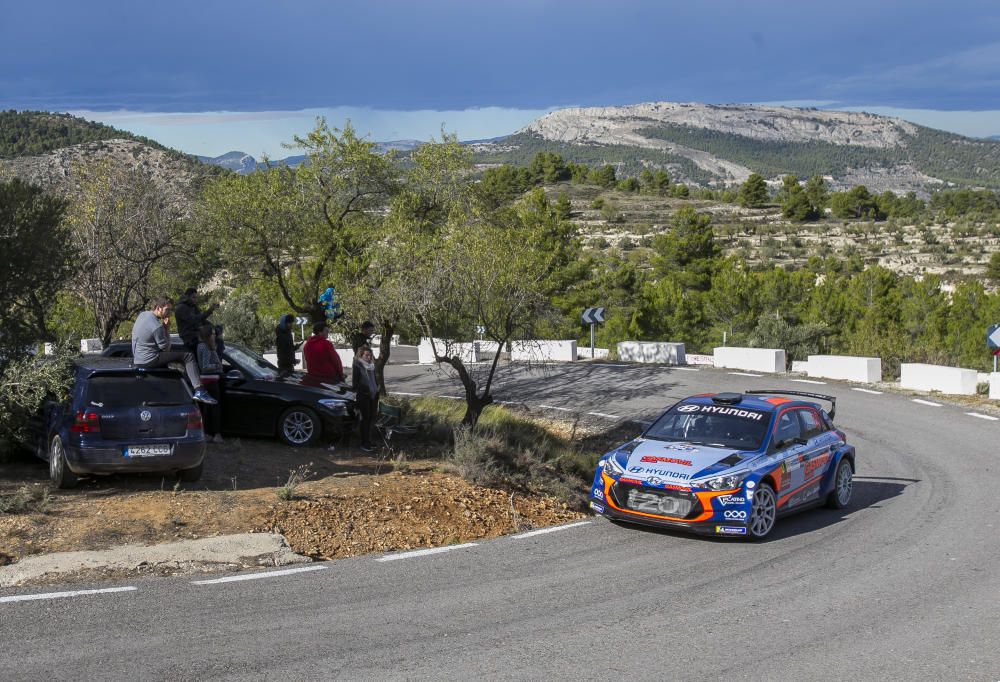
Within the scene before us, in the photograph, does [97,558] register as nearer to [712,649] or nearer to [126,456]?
[126,456]

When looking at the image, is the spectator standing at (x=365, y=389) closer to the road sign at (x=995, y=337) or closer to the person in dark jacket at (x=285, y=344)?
the person in dark jacket at (x=285, y=344)

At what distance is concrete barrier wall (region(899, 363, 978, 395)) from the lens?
2444cm

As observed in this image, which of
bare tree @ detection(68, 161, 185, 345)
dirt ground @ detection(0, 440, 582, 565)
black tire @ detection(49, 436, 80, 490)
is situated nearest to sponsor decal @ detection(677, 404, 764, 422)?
dirt ground @ detection(0, 440, 582, 565)

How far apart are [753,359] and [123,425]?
22316mm

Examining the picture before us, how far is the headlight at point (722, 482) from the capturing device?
1004 centimetres

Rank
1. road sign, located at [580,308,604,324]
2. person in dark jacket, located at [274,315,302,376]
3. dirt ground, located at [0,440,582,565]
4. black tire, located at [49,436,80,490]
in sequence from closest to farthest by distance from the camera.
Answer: dirt ground, located at [0,440,582,565] → black tire, located at [49,436,80,490] → person in dark jacket, located at [274,315,302,376] → road sign, located at [580,308,604,324]

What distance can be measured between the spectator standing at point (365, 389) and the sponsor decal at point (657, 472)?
5.05 m

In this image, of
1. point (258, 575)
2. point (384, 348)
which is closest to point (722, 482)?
point (258, 575)

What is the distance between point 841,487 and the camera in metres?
12.1

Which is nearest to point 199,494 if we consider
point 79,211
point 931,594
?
point 931,594

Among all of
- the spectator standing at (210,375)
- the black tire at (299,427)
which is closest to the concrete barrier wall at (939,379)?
the black tire at (299,427)

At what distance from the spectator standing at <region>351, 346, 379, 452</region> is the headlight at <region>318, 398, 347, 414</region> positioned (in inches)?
10.4

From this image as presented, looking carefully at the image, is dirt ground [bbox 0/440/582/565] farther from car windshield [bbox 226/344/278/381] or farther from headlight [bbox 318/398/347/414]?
car windshield [bbox 226/344/278/381]

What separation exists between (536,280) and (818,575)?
38.8 feet
